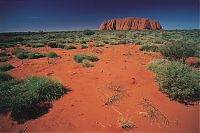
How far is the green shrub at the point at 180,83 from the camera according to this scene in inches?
192

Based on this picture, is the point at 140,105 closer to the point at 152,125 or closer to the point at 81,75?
the point at 152,125

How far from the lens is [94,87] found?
5.57 metres

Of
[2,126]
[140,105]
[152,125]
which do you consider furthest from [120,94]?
[2,126]

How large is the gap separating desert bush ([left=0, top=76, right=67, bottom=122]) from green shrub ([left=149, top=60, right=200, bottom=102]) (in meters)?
2.28

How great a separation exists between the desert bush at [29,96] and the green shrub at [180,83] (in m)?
2.28

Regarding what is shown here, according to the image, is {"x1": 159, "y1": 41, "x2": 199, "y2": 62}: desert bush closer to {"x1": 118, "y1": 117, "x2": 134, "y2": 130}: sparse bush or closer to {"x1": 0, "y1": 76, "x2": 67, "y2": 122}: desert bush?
{"x1": 0, "y1": 76, "x2": 67, "y2": 122}: desert bush

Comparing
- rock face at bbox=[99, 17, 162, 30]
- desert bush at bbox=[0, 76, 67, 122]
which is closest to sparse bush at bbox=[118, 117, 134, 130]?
desert bush at bbox=[0, 76, 67, 122]

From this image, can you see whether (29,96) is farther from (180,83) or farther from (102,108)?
(180,83)

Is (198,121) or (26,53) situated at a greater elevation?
(26,53)

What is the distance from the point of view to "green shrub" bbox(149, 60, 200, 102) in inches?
192

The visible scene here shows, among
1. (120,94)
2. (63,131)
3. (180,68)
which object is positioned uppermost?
(180,68)

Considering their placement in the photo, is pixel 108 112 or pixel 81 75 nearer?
pixel 108 112

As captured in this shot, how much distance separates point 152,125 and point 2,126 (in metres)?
2.73

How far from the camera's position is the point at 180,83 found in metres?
5.00
